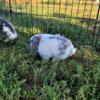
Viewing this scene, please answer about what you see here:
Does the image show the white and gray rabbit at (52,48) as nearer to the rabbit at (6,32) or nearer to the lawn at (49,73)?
the lawn at (49,73)

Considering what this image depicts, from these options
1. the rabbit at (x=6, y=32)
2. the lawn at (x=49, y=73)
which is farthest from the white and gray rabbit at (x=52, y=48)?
the rabbit at (x=6, y=32)

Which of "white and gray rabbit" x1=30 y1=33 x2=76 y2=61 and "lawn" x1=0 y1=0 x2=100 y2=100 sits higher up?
"white and gray rabbit" x1=30 y1=33 x2=76 y2=61

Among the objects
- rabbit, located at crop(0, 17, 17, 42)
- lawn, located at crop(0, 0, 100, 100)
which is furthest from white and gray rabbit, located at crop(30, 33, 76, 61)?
rabbit, located at crop(0, 17, 17, 42)

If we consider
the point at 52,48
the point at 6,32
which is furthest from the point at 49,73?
the point at 6,32

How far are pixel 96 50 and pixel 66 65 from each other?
585mm

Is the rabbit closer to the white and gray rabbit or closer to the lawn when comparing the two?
the lawn

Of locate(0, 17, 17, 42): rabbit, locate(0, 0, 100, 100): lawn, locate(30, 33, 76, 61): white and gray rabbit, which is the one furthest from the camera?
locate(0, 17, 17, 42): rabbit

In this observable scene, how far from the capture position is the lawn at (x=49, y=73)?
7.53ft

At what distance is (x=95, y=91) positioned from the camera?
2332 mm

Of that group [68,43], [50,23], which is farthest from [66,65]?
[50,23]

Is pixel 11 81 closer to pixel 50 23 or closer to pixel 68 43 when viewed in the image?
pixel 68 43

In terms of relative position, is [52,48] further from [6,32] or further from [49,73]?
[6,32]

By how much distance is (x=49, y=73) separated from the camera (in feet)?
8.46

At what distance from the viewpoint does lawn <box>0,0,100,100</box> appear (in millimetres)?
2295
